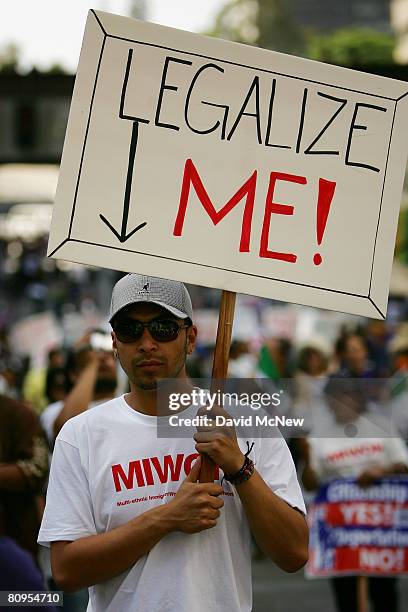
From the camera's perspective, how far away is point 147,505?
356 centimetres

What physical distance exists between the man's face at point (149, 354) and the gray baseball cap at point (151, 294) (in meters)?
0.02

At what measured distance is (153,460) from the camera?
11.7 feet

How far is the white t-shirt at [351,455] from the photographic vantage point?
7.62 m

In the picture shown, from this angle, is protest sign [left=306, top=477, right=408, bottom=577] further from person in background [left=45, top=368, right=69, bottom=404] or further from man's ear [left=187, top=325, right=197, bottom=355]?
man's ear [left=187, top=325, right=197, bottom=355]

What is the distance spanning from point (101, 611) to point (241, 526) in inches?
16.9

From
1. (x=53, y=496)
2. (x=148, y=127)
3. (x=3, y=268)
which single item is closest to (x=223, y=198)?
(x=148, y=127)

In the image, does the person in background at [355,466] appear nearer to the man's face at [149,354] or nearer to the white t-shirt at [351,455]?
the white t-shirt at [351,455]

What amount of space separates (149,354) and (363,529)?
4559mm

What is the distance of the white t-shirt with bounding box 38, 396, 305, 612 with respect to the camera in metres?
3.51

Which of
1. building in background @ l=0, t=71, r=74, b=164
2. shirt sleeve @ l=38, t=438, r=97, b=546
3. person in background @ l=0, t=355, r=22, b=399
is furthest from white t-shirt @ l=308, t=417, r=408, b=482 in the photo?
building in background @ l=0, t=71, r=74, b=164

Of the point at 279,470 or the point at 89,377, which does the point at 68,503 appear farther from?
the point at 89,377

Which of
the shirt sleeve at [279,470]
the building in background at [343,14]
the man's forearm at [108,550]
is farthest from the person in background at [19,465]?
the building in background at [343,14]

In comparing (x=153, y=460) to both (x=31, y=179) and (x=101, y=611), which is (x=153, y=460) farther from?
(x=31, y=179)

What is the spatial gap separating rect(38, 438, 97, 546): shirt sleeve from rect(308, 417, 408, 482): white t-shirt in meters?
3.98
